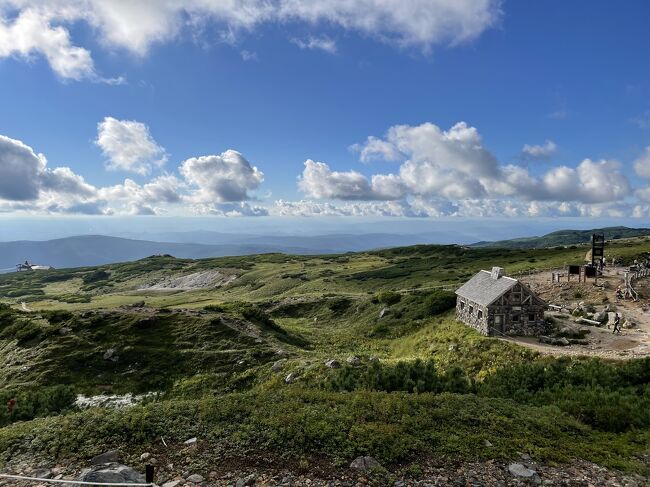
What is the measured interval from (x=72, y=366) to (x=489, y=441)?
35611 millimetres

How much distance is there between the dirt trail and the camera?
33.8 metres

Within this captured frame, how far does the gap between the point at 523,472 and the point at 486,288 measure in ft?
114

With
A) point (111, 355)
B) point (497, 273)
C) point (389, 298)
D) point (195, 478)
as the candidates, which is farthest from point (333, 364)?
point (389, 298)

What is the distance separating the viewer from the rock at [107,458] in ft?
43.1

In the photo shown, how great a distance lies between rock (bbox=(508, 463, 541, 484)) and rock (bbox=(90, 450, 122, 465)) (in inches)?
518

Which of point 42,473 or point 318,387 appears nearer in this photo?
point 42,473

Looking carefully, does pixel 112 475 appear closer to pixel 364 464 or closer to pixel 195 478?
pixel 195 478

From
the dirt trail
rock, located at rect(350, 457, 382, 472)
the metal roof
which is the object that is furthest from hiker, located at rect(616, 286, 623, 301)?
rock, located at rect(350, 457, 382, 472)

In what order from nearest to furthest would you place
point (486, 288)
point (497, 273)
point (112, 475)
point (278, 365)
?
point (112, 475), point (278, 365), point (486, 288), point (497, 273)

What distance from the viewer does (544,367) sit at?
1051 inches

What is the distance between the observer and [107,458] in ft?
43.5

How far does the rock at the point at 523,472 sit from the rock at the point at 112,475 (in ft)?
38.9

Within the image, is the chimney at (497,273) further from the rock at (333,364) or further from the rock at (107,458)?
the rock at (107,458)

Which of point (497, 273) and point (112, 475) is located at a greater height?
point (497, 273)
